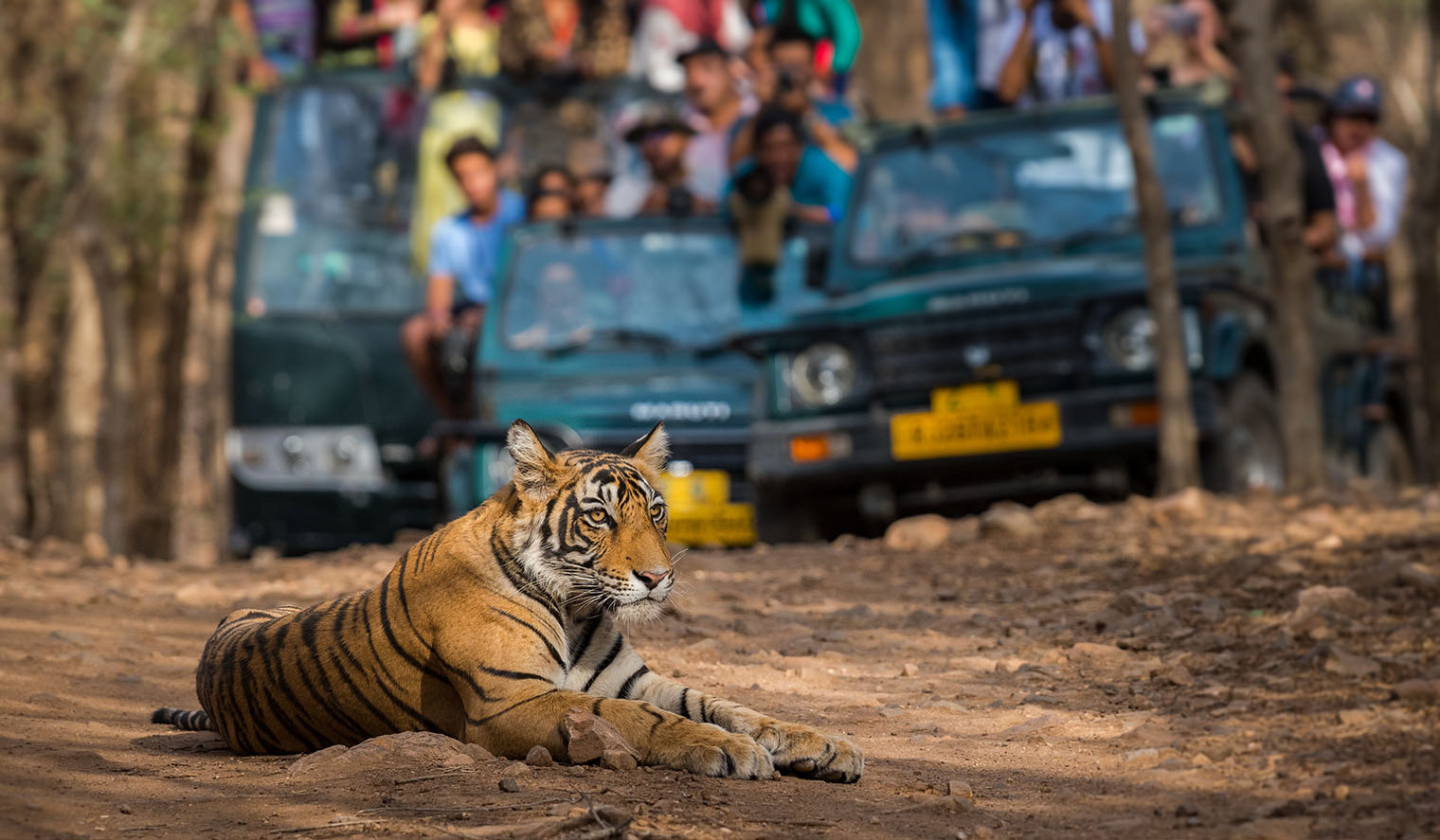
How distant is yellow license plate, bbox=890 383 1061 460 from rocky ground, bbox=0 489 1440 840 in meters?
0.39

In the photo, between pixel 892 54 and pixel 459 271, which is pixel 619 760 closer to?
pixel 459 271

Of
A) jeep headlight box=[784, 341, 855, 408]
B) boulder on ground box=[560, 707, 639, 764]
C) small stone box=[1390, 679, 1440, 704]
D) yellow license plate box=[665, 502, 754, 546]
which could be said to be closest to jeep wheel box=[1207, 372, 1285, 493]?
jeep headlight box=[784, 341, 855, 408]

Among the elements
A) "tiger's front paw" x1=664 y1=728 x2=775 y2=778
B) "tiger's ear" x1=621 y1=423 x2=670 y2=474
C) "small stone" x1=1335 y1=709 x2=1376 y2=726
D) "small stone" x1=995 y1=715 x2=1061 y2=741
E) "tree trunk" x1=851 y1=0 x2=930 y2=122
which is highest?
"tree trunk" x1=851 y1=0 x2=930 y2=122

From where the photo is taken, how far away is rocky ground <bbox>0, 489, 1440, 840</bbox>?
13.6ft

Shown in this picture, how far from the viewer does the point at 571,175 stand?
46.9 ft

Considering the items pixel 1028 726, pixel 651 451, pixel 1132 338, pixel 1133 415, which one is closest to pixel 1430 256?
pixel 1132 338

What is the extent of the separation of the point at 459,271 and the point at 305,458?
1.91m

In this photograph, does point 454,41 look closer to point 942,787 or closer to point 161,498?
point 161,498

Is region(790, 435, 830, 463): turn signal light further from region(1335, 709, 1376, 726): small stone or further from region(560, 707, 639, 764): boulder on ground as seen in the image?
region(560, 707, 639, 764): boulder on ground

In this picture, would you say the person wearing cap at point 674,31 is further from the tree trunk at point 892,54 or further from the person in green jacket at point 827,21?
the tree trunk at point 892,54

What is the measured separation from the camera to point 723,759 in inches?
175

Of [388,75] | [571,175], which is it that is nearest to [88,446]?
[388,75]

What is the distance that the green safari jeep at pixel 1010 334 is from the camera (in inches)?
366

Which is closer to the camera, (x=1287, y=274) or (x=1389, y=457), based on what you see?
(x=1287, y=274)
